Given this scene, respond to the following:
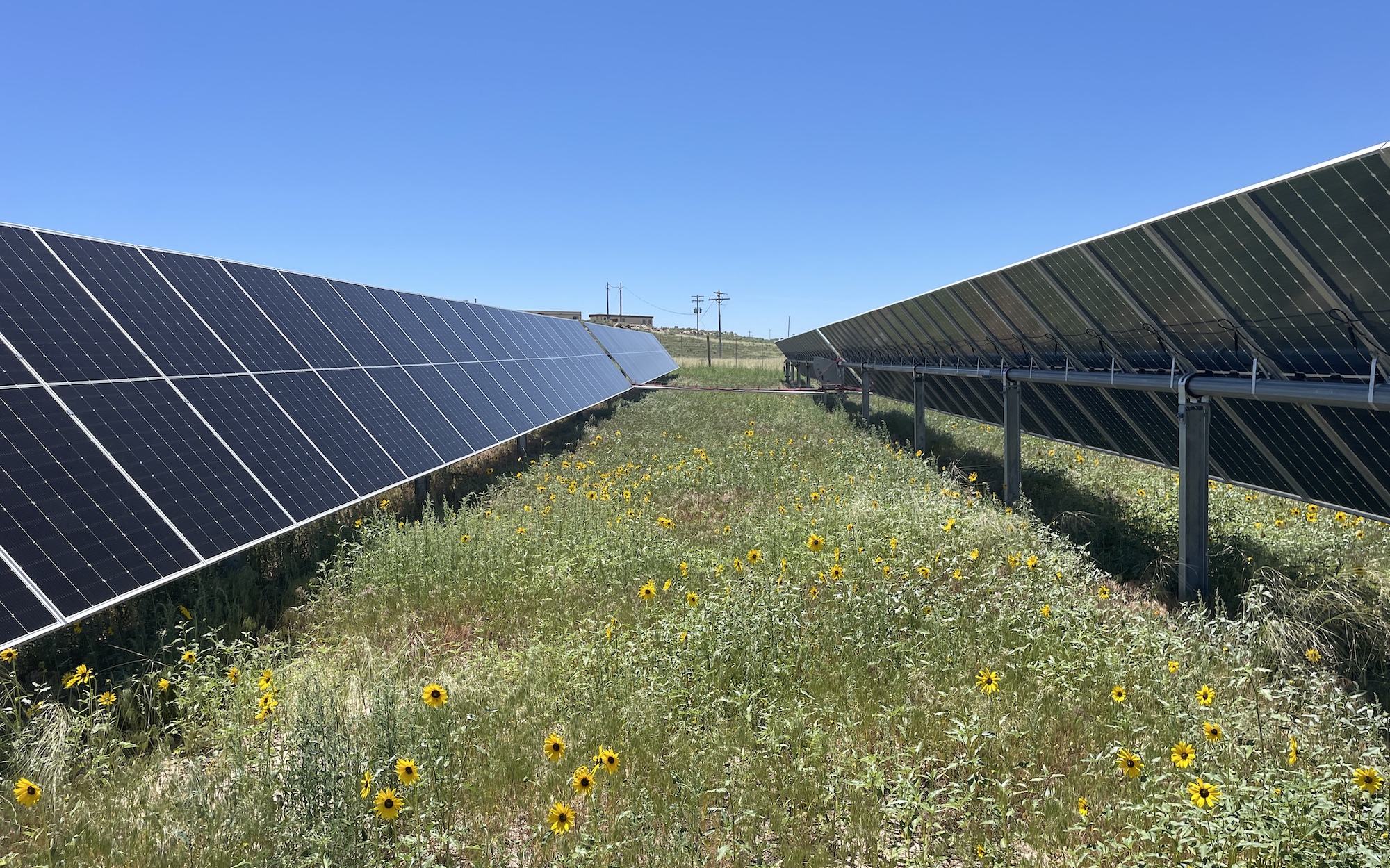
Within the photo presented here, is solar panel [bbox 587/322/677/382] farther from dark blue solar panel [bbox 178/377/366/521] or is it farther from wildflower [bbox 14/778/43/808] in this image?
wildflower [bbox 14/778/43/808]

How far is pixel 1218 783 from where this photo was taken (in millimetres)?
3844

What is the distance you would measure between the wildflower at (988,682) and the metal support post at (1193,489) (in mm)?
3887

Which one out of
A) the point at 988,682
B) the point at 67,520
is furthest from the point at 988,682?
the point at 67,520

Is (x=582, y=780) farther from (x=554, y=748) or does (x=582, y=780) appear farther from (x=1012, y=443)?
(x=1012, y=443)

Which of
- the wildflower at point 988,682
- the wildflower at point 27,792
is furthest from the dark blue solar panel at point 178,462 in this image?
the wildflower at point 988,682

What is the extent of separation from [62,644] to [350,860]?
374cm

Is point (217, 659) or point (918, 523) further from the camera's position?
point (918, 523)

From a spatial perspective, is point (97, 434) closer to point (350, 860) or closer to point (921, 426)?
point (350, 860)

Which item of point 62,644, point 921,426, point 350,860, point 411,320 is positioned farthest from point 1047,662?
point 411,320

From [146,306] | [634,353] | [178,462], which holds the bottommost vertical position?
[178,462]

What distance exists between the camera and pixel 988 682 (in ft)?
16.1

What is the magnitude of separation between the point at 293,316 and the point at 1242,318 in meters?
11.9

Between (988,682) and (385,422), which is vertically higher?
(385,422)

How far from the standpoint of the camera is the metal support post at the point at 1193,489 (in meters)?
7.70
